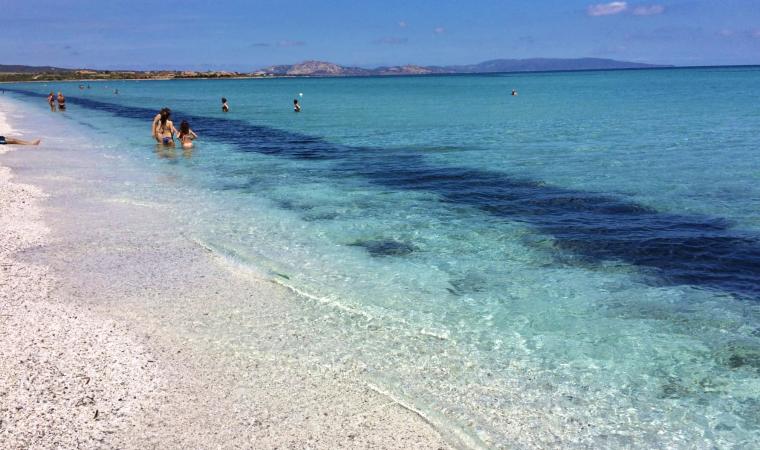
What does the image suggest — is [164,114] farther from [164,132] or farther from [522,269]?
[522,269]

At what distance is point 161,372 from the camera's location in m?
7.14

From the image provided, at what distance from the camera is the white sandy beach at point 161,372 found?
5969 mm

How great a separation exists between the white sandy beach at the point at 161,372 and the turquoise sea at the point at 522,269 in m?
0.66

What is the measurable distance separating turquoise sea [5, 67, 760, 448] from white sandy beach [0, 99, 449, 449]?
657 mm

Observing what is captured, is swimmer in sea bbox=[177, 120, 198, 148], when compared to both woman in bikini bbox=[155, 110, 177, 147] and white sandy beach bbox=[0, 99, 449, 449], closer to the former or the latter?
woman in bikini bbox=[155, 110, 177, 147]

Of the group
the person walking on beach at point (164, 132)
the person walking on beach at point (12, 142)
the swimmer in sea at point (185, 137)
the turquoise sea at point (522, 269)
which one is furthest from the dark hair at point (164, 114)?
the person walking on beach at point (12, 142)

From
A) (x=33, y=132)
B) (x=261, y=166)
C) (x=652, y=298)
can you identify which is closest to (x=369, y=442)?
(x=652, y=298)

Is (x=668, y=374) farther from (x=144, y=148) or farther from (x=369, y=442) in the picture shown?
(x=144, y=148)

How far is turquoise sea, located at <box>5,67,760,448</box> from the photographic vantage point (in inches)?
263

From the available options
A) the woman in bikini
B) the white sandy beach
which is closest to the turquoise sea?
the white sandy beach

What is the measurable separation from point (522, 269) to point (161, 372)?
677cm

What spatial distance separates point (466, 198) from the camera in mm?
17734

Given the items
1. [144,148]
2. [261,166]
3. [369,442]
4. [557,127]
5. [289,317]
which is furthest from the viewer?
[557,127]

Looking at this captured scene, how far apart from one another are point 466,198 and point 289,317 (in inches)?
390
